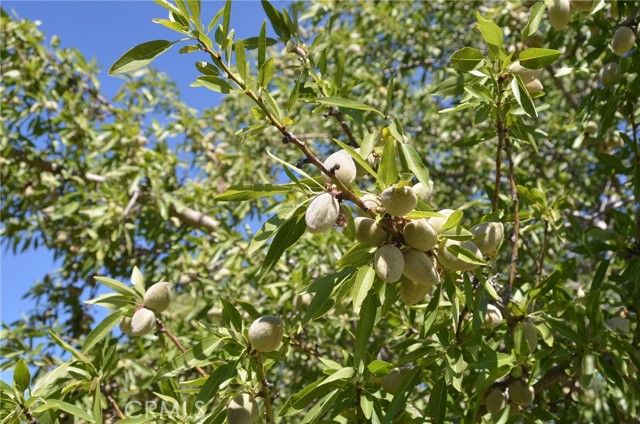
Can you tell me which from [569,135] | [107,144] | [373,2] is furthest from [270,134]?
[569,135]

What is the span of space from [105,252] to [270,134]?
73.3 inches

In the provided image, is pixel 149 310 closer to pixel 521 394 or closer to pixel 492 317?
pixel 492 317

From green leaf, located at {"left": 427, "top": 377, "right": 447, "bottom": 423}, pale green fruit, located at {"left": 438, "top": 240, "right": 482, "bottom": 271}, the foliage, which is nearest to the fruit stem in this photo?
the foliage

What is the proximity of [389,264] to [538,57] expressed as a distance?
1.95 feet

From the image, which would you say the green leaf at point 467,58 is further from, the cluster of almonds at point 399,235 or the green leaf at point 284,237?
the green leaf at point 284,237

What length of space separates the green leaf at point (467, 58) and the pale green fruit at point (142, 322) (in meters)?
0.99

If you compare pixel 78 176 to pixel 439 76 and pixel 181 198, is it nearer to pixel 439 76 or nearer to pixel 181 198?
pixel 181 198

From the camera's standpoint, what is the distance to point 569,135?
3533 millimetres

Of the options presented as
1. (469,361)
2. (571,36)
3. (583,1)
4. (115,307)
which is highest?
(115,307)

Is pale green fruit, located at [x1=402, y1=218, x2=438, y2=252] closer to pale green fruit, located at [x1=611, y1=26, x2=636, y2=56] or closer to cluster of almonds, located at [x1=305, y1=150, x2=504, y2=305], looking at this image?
cluster of almonds, located at [x1=305, y1=150, x2=504, y2=305]

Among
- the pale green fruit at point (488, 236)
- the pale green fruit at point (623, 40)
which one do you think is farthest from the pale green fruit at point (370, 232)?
the pale green fruit at point (623, 40)

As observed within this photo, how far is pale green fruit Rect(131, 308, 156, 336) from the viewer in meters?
1.45

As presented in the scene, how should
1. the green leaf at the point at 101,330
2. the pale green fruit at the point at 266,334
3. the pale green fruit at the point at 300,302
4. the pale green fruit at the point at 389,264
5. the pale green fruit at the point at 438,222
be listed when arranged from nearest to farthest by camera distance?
the pale green fruit at the point at 389,264
the pale green fruit at the point at 438,222
the pale green fruit at the point at 266,334
the green leaf at the point at 101,330
the pale green fruit at the point at 300,302

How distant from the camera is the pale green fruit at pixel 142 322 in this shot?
1448mm
